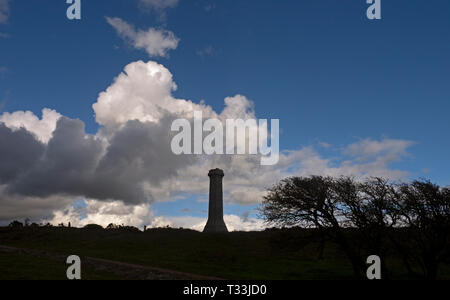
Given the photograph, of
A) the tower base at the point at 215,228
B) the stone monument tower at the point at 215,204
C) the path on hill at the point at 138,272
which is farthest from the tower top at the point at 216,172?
the path on hill at the point at 138,272

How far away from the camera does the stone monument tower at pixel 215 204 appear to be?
50.8 metres

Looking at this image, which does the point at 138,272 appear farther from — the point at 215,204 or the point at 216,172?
the point at 216,172

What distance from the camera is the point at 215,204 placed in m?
51.1

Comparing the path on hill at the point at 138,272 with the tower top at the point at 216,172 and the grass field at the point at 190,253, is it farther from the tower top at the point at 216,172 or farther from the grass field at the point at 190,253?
the tower top at the point at 216,172

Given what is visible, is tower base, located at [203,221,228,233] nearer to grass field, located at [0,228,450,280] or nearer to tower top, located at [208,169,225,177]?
grass field, located at [0,228,450,280]

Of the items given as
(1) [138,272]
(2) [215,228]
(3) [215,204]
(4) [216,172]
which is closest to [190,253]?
(2) [215,228]

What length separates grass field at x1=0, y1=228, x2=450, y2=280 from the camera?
25.6 meters

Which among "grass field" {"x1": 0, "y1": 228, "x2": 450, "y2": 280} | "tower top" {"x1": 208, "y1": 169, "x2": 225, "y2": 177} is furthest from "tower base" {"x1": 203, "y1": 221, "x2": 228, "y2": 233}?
"tower top" {"x1": 208, "y1": 169, "x2": 225, "y2": 177}

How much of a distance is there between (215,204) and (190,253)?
13505 millimetres

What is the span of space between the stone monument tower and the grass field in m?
2.54

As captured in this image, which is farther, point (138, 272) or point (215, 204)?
point (215, 204)
